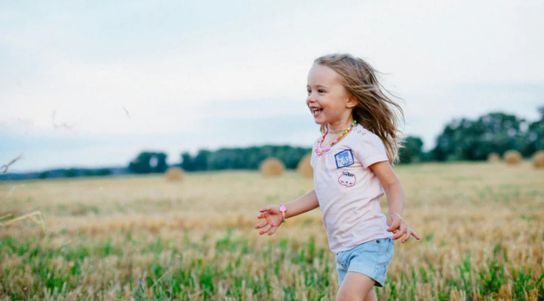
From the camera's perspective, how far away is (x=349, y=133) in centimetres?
283

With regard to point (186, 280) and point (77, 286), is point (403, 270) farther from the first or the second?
point (77, 286)

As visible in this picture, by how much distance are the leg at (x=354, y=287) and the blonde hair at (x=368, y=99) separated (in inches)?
30.6

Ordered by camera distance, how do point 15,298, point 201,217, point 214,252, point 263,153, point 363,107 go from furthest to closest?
point 263,153
point 201,217
point 214,252
point 15,298
point 363,107

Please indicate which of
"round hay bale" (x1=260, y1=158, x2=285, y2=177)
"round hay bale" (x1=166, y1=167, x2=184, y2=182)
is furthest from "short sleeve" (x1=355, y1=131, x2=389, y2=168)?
"round hay bale" (x1=166, y1=167, x2=184, y2=182)

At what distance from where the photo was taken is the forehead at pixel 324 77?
282 cm

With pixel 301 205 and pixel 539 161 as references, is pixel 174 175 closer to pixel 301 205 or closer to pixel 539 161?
pixel 539 161

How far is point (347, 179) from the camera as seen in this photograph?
2748 millimetres

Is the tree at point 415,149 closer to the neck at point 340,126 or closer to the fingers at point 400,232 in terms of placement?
the neck at point 340,126

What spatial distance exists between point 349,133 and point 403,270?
5.86 feet

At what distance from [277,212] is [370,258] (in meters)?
0.57

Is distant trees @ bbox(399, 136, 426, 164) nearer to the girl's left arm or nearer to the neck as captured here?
the neck

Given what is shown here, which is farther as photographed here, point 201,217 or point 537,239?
point 201,217

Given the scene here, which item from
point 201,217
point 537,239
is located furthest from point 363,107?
point 201,217

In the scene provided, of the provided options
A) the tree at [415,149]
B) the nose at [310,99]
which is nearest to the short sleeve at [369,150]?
the nose at [310,99]
